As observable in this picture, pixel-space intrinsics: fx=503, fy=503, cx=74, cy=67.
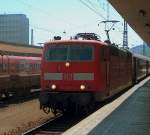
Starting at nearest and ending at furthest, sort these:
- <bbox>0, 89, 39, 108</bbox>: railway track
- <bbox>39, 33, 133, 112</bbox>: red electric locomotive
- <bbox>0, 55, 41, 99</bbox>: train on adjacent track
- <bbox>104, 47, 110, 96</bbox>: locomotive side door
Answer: <bbox>39, 33, 133, 112</bbox>: red electric locomotive, <bbox>104, 47, 110, 96</bbox>: locomotive side door, <bbox>0, 55, 41, 99</bbox>: train on adjacent track, <bbox>0, 89, 39, 108</bbox>: railway track

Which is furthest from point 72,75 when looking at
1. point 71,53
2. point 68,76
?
point 71,53

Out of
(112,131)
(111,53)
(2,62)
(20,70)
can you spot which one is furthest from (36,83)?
(112,131)

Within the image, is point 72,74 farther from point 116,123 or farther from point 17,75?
point 17,75

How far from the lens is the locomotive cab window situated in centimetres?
1708

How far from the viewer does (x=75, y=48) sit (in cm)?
1716

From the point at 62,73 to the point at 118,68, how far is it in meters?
6.39

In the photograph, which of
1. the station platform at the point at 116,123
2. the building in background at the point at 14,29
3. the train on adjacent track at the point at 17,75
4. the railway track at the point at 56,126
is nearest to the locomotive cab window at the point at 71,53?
the station platform at the point at 116,123

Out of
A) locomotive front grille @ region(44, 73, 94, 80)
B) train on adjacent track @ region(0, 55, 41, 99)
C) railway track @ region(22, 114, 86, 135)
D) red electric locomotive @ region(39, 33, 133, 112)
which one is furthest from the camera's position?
train on adjacent track @ region(0, 55, 41, 99)

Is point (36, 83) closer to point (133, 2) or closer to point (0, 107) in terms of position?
point (0, 107)

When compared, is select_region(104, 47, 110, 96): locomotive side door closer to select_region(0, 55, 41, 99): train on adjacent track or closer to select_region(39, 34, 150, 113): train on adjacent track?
select_region(39, 34, 150, 113): train on adjacent track

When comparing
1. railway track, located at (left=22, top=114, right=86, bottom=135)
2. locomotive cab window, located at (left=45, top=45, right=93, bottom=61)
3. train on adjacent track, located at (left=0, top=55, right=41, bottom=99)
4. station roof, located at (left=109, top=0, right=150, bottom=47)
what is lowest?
railway track, located at (left=22, top=114, right=86, bottom=135)

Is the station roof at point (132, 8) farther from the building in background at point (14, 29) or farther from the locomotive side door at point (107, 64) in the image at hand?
the building in background at point (14, 29)

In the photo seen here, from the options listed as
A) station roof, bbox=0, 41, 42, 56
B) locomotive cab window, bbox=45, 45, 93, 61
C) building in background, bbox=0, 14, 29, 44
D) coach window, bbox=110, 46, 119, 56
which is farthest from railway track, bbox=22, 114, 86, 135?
building in background, bbox=0, 14, 29, 44

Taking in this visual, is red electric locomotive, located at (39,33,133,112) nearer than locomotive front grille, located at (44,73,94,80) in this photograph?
Yes
